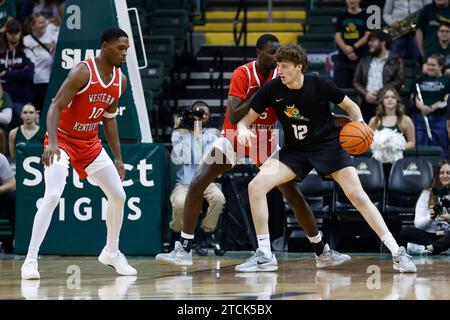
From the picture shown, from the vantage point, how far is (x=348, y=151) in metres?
8.73

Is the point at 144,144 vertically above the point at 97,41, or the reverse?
the point at 97,41

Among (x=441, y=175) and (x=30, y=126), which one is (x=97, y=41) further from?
(x=441, y=175)

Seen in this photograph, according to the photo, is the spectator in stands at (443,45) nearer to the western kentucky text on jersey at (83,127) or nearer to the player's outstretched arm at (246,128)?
the player's outstretched arm at (246,128)

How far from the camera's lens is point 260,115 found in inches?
368

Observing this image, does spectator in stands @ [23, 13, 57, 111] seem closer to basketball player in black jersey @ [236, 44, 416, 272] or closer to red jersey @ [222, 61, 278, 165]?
red jersey @ [222, 61, 278, 165]

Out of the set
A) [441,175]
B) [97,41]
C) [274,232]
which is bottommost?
[274,232]

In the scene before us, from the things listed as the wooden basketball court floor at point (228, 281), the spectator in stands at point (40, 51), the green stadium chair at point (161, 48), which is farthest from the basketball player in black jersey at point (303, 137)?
the green stadium chair at point (161, 48)

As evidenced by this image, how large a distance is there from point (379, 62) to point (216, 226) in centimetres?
→ 368

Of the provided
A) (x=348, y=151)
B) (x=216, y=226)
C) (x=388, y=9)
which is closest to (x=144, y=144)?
(x=216, y=226)

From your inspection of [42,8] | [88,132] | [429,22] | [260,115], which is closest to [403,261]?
[260,115]

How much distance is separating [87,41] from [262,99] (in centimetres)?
313

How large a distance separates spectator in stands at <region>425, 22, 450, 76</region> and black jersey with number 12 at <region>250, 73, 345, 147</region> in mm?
5408

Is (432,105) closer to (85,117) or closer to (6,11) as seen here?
(85,117)

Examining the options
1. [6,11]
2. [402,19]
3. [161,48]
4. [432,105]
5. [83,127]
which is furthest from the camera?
[6,11]
